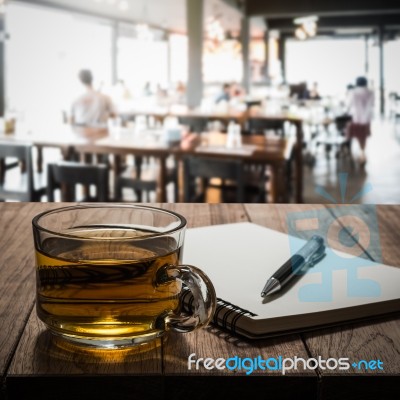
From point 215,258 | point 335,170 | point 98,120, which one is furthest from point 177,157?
point 335,170

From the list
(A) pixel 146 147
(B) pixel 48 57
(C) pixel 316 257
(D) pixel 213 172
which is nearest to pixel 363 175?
(A) pixel 146 147

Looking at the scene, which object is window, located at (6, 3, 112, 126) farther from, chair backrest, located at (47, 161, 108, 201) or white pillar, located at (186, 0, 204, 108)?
chair backrest, located at (47, 161, 108, 201)

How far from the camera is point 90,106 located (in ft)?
20.8

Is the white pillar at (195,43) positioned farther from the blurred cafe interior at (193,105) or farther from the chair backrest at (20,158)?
the chair backrest at (20,158)

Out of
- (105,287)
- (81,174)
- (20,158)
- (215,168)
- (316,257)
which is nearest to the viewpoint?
(105,287)

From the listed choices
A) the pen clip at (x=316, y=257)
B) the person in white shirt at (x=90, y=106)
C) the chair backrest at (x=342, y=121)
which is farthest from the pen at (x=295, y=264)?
the chair backrest at (x=342, y=121)

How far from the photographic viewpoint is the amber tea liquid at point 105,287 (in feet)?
1.85

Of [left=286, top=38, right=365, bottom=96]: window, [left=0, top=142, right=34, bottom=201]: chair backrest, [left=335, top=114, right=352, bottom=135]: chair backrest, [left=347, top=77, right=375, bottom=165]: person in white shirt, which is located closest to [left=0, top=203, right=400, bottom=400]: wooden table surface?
[left=0, top=142, right=34, bottom=201]: chair backrest

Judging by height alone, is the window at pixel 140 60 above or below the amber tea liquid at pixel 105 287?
above

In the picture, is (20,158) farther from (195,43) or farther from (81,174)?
(195,43)

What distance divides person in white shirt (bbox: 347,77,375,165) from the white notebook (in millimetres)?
8715

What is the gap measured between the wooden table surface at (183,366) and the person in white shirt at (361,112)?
896 centimetres

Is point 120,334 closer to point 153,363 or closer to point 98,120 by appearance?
point 153,363

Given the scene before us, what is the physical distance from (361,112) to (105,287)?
30.4 ft
